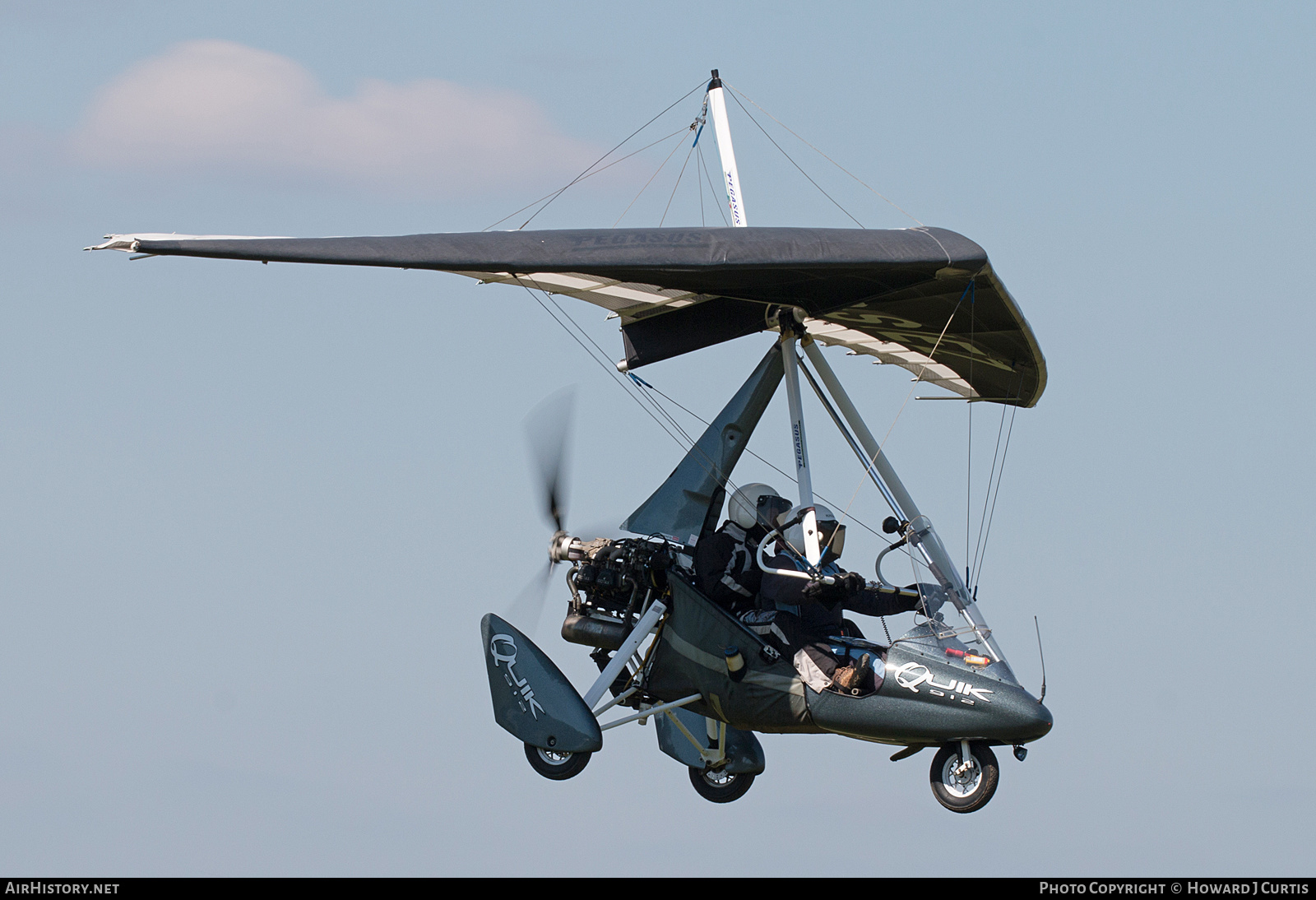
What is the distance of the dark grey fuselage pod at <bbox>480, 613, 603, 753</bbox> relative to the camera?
59.4 ft

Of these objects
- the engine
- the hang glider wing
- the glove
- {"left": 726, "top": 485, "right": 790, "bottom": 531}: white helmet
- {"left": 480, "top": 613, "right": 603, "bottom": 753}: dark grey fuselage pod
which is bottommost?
{"left": 480, "top": 613, "right": 603, "bottom": 753}: dark grey fuselage pod

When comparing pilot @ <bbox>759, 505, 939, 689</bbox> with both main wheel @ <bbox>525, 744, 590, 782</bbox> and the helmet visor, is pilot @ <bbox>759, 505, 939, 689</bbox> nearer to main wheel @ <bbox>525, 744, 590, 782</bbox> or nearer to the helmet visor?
the helmet visor

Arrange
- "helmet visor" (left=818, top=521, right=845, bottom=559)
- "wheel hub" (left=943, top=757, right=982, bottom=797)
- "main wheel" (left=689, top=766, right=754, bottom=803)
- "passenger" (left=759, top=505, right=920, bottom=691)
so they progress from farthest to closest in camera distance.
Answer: "main wheel" (left=689, top=766, right=754, bottom=803)
"helmet visor" (left=818, top=521, right=845, bottom=559)
"wheel hub" (left=943, top=757, right=982, bottom=797)
"passenger" (left=759, top=505, right=920, bottom=691)

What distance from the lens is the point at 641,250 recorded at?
1612 centimetres

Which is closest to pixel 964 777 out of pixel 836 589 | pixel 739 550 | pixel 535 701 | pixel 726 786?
pixel 836 589

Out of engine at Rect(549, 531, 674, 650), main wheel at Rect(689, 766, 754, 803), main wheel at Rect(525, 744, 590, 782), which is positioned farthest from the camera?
main wheel at Rect(689, 766, 754, 803)

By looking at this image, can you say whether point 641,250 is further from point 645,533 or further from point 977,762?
point 977,762

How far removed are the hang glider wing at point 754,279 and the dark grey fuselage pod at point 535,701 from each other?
3.37 meters

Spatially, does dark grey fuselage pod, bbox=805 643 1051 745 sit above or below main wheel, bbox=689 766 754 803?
above

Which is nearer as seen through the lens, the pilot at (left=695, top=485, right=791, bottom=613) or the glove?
the glove

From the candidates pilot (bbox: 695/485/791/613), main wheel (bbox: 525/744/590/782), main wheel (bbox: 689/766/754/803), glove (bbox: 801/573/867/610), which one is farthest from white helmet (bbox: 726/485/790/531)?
main wheel (bbox: 689/766/754/803)

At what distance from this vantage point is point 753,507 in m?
18.4

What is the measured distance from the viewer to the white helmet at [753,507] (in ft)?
60.2

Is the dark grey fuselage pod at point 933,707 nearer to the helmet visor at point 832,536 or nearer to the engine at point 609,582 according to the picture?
the helmet visor at point 832,536
